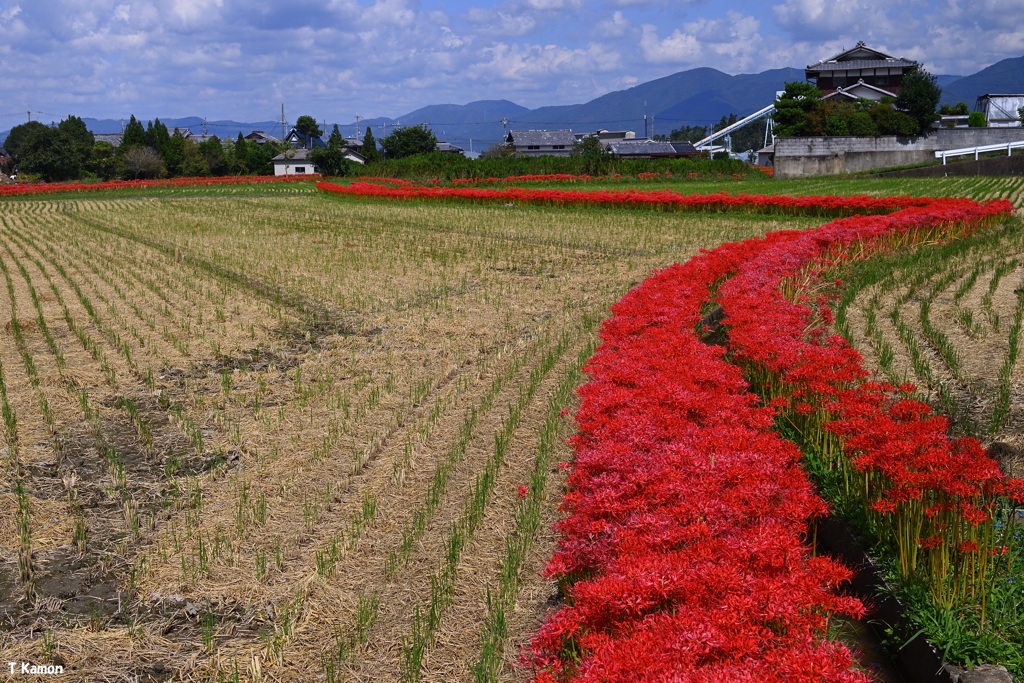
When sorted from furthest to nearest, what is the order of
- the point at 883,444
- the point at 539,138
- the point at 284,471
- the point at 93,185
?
the point at 539,138 < the point at 93,185 < the point at 284,471 < the point at 883,444

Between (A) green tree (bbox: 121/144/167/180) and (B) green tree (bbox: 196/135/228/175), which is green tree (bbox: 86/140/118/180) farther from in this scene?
(B) green tree (bbox: 196/135/228/175)

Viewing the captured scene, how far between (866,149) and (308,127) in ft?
241

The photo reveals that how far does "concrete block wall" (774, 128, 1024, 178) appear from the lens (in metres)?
51.2

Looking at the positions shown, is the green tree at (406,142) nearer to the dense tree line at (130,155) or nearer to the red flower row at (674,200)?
the dense tree line at (130,155)

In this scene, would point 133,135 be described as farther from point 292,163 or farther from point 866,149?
point 866,149

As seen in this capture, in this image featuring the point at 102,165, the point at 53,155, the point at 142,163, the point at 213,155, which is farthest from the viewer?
the point at 213,155

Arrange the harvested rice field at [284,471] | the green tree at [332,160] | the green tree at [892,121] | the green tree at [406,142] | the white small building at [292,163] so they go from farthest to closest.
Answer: the white small building at [292,163], the green tree at [406,142], the green tree at [332,160], the green tree at [892,121], the harvested rice field at [284,471]

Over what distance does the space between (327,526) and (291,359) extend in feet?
15.2

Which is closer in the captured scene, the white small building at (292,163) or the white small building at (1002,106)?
the white small building at (1002,106)

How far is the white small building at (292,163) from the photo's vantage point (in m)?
81.2

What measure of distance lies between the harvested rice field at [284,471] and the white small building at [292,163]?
69924 mm

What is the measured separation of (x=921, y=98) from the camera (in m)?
52.3

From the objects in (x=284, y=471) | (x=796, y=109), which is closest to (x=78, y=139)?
(x=796, y=109)

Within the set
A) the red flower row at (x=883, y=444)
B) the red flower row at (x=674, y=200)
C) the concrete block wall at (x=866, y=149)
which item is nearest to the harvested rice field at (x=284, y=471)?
the red flower row at (x=883, y=444)
